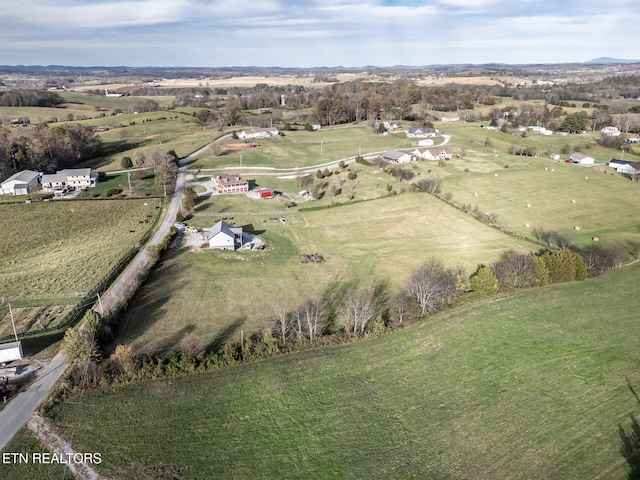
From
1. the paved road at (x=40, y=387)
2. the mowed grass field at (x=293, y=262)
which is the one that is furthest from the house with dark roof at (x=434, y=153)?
the paved road at (x=40, y=387)

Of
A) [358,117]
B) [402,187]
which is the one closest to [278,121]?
[358,117]

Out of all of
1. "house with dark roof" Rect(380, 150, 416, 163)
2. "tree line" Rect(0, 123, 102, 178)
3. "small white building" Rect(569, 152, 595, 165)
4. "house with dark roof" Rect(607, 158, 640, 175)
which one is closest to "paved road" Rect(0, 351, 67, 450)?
"tree line" Rect(0, 123, 102, 178)

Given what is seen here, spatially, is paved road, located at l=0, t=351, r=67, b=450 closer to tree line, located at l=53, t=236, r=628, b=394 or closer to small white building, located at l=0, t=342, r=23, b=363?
tree line, located at l=53, t=236, r=628, b=394

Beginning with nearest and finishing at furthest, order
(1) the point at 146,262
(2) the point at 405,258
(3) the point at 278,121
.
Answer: (1) the point at 146,262
(2) the point at 405,258
(3) the point at 278,121

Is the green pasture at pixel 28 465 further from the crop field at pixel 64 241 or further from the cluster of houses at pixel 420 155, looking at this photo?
the cluster of houses at pixel 420 155

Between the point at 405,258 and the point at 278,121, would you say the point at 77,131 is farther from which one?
the point at 405,258

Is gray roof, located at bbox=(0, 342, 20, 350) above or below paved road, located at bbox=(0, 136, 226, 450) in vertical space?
above

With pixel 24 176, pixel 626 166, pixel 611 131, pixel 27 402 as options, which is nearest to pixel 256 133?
pixel 24 176
